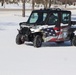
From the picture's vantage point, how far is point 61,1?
113875 millimetres

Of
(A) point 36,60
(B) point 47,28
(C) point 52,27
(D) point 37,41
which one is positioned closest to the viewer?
(A) point 36,60

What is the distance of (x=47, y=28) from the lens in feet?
48.7

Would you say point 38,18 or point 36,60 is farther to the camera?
point 38,18

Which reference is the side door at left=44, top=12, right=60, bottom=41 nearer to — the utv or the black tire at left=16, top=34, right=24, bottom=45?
the utv

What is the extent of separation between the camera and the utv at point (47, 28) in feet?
48.3

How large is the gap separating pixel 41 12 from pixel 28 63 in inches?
199

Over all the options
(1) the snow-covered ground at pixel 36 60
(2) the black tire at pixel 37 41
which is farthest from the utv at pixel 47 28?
(1) the snow-covered ground at pixel 36 60

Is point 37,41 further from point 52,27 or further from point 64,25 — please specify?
point 64,25

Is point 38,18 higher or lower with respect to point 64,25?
higher

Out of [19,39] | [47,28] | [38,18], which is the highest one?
[38,18]

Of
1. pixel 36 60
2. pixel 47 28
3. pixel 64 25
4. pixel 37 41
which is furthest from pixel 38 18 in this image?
pixel 36 60

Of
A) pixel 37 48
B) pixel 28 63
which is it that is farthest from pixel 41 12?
pixel 28 63

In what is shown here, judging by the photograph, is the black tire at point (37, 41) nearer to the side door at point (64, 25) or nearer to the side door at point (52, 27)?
the side door at point (52, 27)

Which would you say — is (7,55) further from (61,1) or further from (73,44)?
(61,1)
